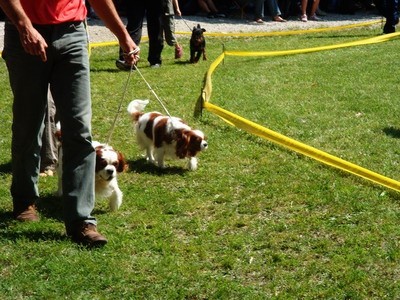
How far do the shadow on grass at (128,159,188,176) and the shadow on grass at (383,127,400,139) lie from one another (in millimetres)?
2520

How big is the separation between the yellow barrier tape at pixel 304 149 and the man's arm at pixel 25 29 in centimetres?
318

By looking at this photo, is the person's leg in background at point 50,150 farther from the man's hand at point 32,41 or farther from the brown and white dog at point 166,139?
the man's hand at point 32,41

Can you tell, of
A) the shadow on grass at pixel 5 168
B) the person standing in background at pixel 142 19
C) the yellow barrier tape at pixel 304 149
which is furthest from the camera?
the person standing in background at pixel 142 19

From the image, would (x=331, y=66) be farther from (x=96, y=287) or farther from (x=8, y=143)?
(x=96, y=287)

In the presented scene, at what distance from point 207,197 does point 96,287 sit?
195 centimetres

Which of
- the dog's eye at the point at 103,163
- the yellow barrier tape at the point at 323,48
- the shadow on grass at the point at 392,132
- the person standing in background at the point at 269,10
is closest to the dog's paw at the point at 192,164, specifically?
the dog's eye at the point at 103,163

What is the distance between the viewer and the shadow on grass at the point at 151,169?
7227mm

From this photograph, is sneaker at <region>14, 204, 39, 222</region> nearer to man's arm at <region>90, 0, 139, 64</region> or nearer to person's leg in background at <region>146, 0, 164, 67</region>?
man's arm at <region>90, 0, 139, 64</region>

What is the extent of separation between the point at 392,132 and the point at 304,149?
1.49 metres

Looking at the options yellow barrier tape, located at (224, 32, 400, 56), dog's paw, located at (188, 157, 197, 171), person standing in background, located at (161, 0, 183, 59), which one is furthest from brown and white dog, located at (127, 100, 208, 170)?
yellow barrier tape, located at (224, 32, 400, 56)

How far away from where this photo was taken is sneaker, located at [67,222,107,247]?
5191 millimetres

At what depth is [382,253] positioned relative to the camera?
5.12 meters

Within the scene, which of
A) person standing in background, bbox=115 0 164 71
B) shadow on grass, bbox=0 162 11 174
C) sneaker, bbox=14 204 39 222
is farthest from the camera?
person standing in background, bbox=115 0 164 71

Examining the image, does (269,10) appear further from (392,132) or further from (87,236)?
(87,236)
